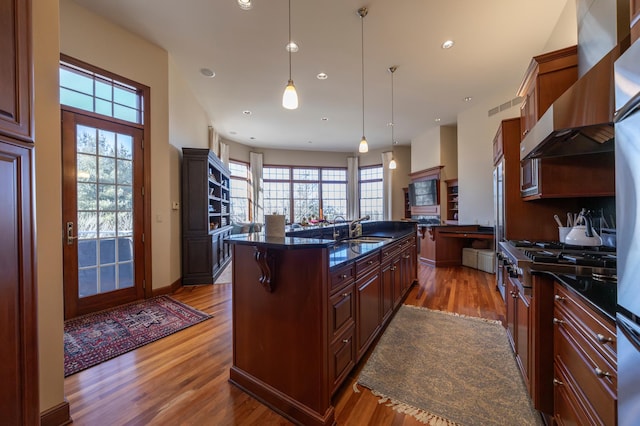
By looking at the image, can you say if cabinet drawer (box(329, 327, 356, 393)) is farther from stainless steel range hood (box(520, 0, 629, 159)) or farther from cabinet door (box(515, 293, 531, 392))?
stainless steel range hood (box(520, 0, 629, 159))

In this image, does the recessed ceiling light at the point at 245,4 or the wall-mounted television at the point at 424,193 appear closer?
the recessed ceiling light at the point at 245,4

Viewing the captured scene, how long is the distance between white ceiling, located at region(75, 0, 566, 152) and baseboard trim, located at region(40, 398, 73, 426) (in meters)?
3.64

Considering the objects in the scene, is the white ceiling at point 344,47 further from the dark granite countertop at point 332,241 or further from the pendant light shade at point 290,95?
the dark granite countertop at point 332,241

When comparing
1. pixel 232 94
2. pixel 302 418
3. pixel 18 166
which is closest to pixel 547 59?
pixel 302 418

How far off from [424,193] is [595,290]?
6.63 m

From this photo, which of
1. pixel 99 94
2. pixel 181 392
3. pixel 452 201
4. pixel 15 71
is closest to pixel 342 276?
pixel 181 392

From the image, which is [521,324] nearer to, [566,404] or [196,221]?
[566,404]

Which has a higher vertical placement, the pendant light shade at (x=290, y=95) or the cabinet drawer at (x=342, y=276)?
the pendant light shade at (x=290, y=95)

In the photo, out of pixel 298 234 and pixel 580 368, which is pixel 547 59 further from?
pixel 298 234

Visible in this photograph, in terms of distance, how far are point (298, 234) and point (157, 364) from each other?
5.16 ft

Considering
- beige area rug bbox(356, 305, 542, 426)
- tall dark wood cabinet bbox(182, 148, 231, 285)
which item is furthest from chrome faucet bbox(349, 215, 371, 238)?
tall dark wood cabinet bbox(182, 148, 231, 285)

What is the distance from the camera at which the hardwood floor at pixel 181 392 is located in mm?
1527

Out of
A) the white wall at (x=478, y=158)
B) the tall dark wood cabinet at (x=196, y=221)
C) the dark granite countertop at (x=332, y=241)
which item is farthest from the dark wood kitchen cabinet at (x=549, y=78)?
the tall dark wood cabinet at (x=196, y=221)

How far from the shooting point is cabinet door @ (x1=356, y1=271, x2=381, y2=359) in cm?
193
